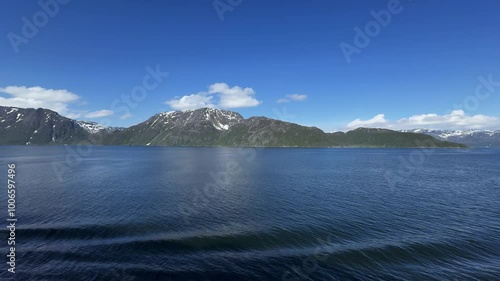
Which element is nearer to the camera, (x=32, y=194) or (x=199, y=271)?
(x=199, y=271)

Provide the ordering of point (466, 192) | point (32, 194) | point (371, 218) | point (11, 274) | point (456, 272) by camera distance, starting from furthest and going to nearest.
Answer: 1. point (466, 192)
2. point (32, 194)
3. point (371, 218)
4. point (456, 272)
5. point (11, 274)

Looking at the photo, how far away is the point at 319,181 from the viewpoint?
12244 cm

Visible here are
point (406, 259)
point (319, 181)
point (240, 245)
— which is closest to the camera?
point (406, 259)

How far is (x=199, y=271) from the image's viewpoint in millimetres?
40375

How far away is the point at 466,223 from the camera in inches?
2463

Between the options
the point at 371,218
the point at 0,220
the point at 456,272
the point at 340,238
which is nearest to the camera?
the point at 456,272

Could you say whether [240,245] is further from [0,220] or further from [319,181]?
[319,181]

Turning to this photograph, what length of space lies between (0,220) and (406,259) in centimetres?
A: 8612

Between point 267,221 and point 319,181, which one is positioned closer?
point 267,221

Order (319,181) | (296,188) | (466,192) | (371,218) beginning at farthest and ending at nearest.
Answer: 1. (319,181)
2. (296,188)
3. (466,192)
4. (371,218)

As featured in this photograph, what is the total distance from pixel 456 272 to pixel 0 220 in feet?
303

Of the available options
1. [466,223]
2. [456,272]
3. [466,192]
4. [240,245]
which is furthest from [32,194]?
[466,192]

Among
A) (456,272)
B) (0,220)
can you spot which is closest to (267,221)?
(456,272)

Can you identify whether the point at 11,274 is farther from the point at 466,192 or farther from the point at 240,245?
the point at 466,192
